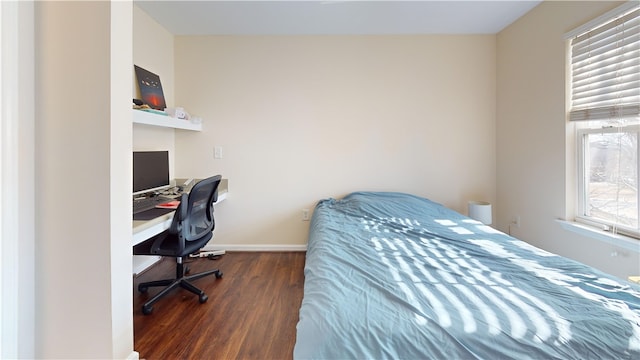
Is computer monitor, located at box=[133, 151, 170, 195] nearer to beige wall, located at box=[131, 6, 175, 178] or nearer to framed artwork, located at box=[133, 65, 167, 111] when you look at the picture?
beige wall, located at box=[131, 6, 175, 178]

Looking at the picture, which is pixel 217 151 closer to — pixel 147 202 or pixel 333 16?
pixel 147 202

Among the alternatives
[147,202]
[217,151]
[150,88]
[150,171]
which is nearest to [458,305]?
[147,202]

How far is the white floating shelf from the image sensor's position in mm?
2133

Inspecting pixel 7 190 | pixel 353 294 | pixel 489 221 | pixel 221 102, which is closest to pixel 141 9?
Answer: pixel 221 102

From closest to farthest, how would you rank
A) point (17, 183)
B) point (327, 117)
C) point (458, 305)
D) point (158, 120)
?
point (458, 305) < point (17, 183) < point (158, 120) < point (327, 117)

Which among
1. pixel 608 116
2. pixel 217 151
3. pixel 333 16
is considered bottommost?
pixel 217 151

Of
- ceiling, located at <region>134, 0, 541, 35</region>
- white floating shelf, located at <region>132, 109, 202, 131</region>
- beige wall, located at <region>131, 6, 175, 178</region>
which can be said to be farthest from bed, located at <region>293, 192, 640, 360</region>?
ceiling, located at <region>134, 0, 541, 35</region>

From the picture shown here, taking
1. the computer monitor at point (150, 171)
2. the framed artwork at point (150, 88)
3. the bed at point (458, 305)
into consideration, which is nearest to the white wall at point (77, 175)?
the bed at point (458, 305)

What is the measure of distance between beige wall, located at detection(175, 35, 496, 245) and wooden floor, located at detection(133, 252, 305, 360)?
2.51 feet

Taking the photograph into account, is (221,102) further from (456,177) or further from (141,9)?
(456,177)

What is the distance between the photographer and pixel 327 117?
126 inches

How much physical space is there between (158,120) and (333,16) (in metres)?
1.86

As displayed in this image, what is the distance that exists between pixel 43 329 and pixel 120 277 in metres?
0.40

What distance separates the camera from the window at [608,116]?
1.87 metres
